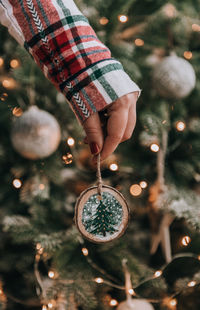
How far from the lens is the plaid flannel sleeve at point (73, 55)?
1.13ft

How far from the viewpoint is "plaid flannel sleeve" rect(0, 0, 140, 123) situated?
34cm

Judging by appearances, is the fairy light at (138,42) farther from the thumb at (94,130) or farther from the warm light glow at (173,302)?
the warm light glow at (173,302)

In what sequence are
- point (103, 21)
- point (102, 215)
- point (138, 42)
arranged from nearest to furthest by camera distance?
point (102, 215), point (103, 21), point (138, 42)

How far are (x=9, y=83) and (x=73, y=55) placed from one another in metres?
0.45

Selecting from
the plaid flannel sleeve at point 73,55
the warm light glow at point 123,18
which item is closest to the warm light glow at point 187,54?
the warm light glow at point 123,18

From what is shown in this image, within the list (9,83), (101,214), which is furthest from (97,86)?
(9,83)

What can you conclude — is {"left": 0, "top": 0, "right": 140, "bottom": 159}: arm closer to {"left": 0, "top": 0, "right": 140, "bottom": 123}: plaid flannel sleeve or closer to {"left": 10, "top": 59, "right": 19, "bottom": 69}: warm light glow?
{"left": 0, "top": 0, "right": 140, "bottom": 123}: plaid flannel sleeve

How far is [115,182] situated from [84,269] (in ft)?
0.95

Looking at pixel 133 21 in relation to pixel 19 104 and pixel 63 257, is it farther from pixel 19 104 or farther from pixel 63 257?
pixel 63 257

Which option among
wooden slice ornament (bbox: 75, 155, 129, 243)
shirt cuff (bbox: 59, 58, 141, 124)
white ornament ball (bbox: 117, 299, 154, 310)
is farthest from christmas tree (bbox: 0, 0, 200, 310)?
shirt cuff (bbox: 59, 58, 141, 124)

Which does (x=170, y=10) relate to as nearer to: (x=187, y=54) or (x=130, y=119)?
(x=187, y=54)

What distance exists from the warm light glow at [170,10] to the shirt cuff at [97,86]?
1.57 ft

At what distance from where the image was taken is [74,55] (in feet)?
1.15

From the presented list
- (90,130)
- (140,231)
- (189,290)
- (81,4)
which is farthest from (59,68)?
(140,231)
